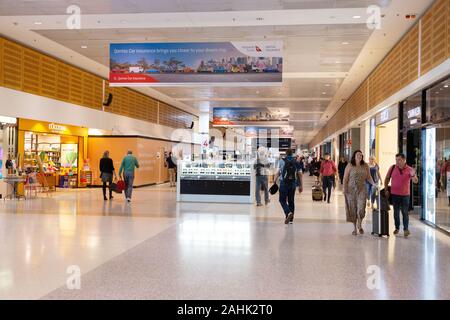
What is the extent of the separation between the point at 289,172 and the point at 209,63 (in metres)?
2.99

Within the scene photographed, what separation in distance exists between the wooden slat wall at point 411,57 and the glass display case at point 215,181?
4.39m

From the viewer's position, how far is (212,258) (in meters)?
6.08

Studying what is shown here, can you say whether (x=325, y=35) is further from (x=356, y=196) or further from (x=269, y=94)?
(x=269, y=94)

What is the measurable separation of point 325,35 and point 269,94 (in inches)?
396

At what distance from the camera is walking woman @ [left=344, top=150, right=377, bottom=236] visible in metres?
8.20

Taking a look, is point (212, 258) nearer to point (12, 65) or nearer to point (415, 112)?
point (415, 112)

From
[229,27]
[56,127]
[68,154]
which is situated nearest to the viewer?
[229,27]

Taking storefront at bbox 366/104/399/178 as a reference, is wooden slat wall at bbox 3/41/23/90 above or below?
above

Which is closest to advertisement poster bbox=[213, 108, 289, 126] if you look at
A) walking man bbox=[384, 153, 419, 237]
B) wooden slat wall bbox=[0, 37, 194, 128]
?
→ wooden slat wall bbox=[0, 37, 194, 128]

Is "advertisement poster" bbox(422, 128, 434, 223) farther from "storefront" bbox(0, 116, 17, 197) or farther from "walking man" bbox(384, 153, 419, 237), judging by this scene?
"storefront" bbox(0, 116, 17, 197)

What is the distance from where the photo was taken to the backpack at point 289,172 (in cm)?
936

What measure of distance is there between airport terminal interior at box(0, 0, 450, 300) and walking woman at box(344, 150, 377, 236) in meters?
0.02

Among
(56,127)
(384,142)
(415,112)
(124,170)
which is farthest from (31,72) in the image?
(384,142)
